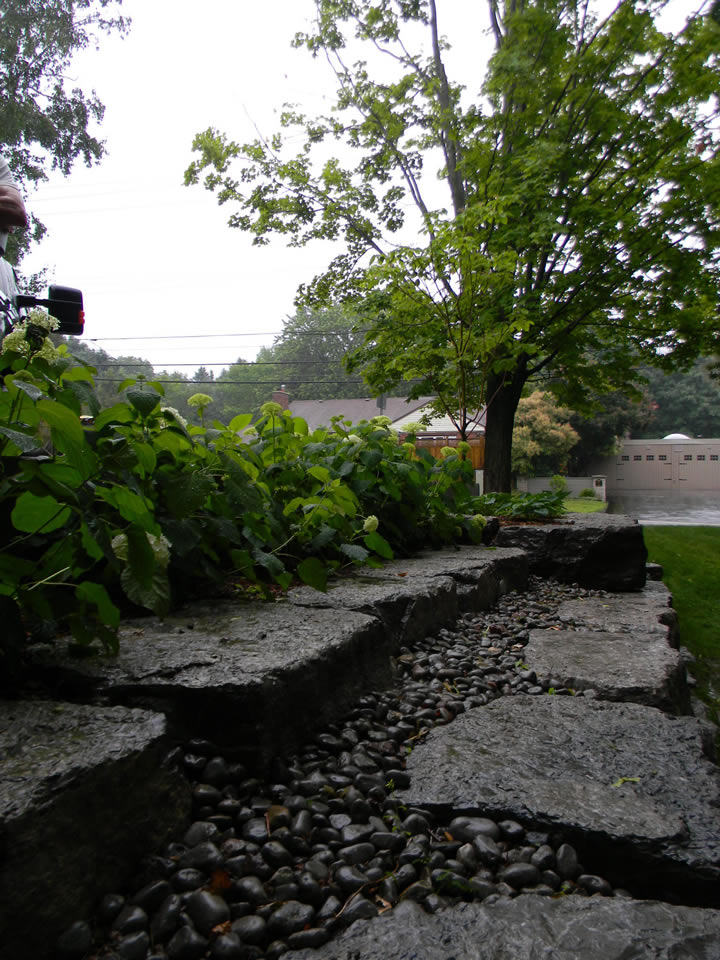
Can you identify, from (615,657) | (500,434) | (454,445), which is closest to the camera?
(615,657)

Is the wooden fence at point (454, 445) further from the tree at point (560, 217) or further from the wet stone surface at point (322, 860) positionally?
the wet stone surface at point (322, 860)

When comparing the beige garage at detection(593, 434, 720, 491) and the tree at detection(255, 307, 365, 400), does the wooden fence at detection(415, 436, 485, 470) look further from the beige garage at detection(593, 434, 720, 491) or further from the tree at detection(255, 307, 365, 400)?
the tree at detection(255, 307, 365, 400)

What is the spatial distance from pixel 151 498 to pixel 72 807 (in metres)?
0.92

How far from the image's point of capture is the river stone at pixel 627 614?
2.53 m

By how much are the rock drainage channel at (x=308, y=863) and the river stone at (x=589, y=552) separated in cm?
258

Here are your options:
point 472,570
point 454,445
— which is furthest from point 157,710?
point 454,445

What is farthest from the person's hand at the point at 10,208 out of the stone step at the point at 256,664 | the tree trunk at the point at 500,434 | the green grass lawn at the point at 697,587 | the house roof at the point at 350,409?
the house roof at the point at 350,409

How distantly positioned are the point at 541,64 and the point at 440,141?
172cm

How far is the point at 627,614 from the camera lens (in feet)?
9.27

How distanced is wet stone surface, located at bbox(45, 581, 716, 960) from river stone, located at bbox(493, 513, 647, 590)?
257cm

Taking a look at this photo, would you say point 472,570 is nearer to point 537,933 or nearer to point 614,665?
point 614,665

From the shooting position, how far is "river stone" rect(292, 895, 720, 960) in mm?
738

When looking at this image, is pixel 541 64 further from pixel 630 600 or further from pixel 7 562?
pixel 7 562

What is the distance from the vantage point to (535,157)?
5574 mm
